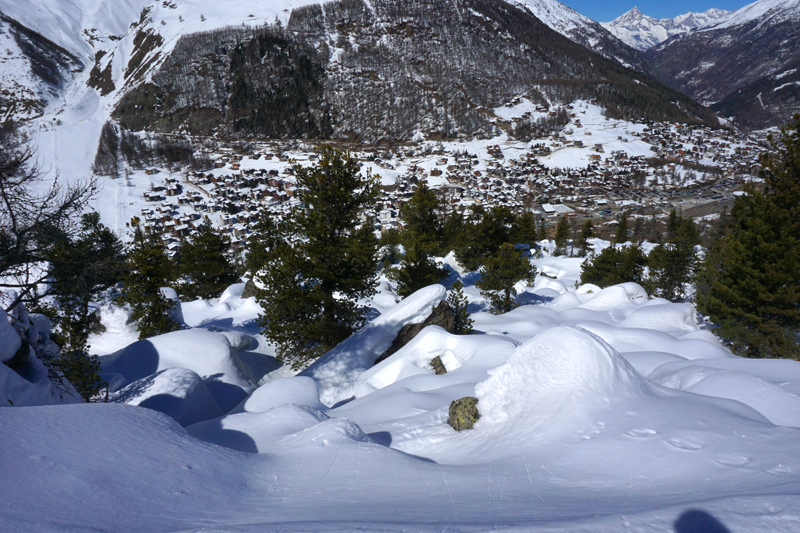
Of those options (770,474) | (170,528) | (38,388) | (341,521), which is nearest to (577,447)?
(770,474)

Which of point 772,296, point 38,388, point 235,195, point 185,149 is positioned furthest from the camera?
point 185,149

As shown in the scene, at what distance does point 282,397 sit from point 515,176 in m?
131

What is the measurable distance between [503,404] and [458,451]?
1161mm

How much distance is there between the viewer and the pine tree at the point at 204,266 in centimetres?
2938

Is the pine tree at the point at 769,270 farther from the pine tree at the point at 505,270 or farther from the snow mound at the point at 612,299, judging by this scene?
the pine tree at the point at 505,270

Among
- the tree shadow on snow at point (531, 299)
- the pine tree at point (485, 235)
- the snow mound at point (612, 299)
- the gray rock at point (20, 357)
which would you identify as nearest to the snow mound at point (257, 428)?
the gray rock at point (20, 357)

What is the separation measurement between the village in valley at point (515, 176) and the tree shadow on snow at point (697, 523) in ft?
253

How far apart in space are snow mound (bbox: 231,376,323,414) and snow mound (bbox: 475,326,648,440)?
15.9 ft

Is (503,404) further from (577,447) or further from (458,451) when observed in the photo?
(577,447)

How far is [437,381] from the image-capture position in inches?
376

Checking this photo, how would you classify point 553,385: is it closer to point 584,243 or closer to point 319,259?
point 319,259

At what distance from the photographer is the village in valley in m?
96.1

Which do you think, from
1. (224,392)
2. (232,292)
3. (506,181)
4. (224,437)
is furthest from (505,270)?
(506,181)

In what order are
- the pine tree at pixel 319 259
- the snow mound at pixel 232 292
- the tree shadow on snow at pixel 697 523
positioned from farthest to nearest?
the snow mound at pixel 232 292 → the pine tree at pixel 319 259 → the tree shadow on snow at pixel 697 523
